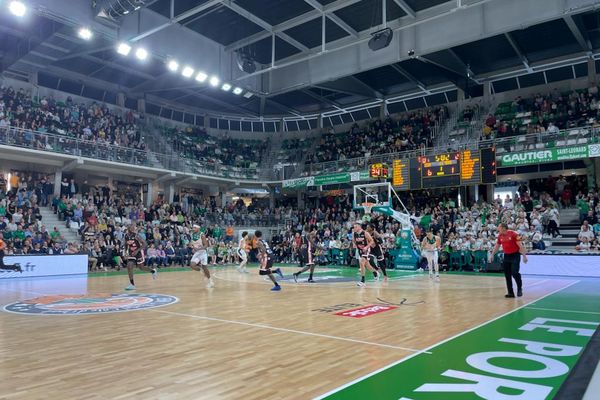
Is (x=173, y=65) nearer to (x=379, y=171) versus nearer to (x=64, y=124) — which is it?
(x=64, y=124)

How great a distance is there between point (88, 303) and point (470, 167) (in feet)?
60.2

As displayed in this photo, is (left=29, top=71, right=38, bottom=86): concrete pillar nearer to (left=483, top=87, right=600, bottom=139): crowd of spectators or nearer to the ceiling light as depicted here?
the ceiling light

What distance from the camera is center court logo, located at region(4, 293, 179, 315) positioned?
8.81 metres

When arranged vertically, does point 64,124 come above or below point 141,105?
below

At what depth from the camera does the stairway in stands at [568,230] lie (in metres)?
20.0

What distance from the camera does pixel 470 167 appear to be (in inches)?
859

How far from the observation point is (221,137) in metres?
37.7

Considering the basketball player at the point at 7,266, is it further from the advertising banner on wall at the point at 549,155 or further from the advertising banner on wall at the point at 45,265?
Result: the advertising banner on wall at the point at 549,155

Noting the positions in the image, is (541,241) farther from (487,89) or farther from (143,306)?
(143,306)

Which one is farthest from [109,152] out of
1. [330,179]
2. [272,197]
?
[272,197]

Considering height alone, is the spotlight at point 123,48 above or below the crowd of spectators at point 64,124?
above

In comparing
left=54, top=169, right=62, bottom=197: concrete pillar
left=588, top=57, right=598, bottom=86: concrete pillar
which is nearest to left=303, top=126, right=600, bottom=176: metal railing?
left=588, top=57, right=598, bottom=86: concrete pillar

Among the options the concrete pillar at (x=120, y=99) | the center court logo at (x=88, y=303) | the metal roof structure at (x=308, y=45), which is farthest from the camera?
the concrete pillar at (x=120, y=99)

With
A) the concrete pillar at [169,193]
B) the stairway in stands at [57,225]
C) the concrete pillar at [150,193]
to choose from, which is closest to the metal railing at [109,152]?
the concrete pillar at [169,193]
